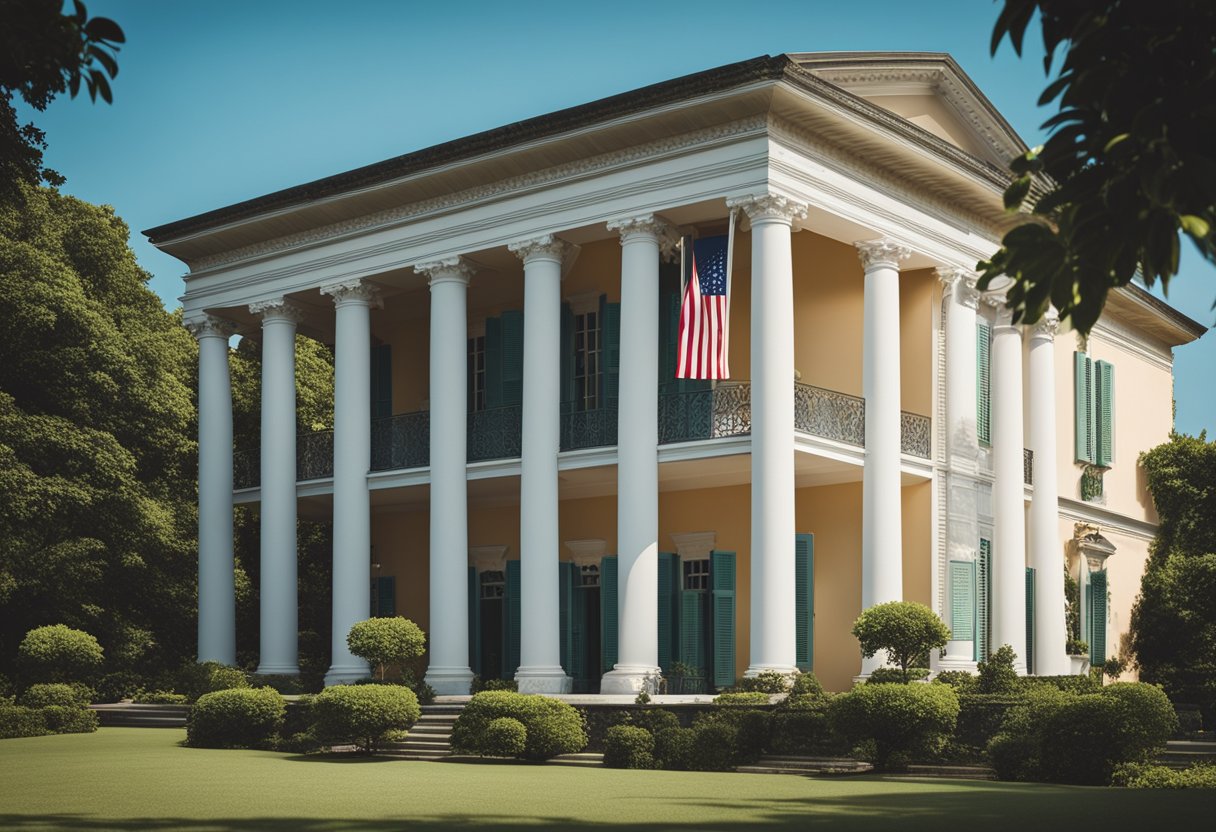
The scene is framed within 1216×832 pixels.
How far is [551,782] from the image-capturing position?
16000 millimetres

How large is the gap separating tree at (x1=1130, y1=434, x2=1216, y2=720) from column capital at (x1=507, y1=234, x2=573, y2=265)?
1455 cm

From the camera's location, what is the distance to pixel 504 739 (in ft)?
63.6

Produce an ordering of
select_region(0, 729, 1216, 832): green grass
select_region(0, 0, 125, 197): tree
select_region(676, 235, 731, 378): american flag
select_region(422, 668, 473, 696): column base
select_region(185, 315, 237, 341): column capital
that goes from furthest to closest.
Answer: select_region(185, 315, 237, 341): column capital
select_region(422, 668, 473, 696): column base
select_region(676, 235, 731, 378): american flag
select_region(0, 729, 1216, 832): green grass
select_region(0, 0, 125, 197): tree

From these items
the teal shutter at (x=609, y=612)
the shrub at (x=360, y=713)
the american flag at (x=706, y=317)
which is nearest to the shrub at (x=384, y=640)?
the shrub at (x=360, y=713)

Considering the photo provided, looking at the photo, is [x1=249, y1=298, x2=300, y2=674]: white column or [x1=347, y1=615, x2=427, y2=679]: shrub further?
[x1=249, y1=298, x2=300, y2=674]: white column

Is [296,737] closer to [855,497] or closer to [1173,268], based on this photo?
[855,497]

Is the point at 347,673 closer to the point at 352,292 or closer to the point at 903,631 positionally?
the point at 352,292

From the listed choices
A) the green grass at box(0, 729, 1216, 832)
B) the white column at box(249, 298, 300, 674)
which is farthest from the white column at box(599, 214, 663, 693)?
the white column at box(249, 298, 300, 674)

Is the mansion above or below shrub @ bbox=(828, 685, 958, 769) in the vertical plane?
above

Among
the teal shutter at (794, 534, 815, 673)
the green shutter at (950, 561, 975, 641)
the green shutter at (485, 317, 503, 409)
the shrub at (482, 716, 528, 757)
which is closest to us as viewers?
the shrub at (482, 716, 528, 757)

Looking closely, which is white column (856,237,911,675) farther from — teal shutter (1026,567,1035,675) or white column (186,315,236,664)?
white column (186,315,236,664)

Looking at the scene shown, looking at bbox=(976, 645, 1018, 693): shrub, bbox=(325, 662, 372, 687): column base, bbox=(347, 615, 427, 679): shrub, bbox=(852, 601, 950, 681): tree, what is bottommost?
bbox=(325, 662, 372, 687): column base

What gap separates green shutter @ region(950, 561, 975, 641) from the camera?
81.1 feet

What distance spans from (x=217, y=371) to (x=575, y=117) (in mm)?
10745
